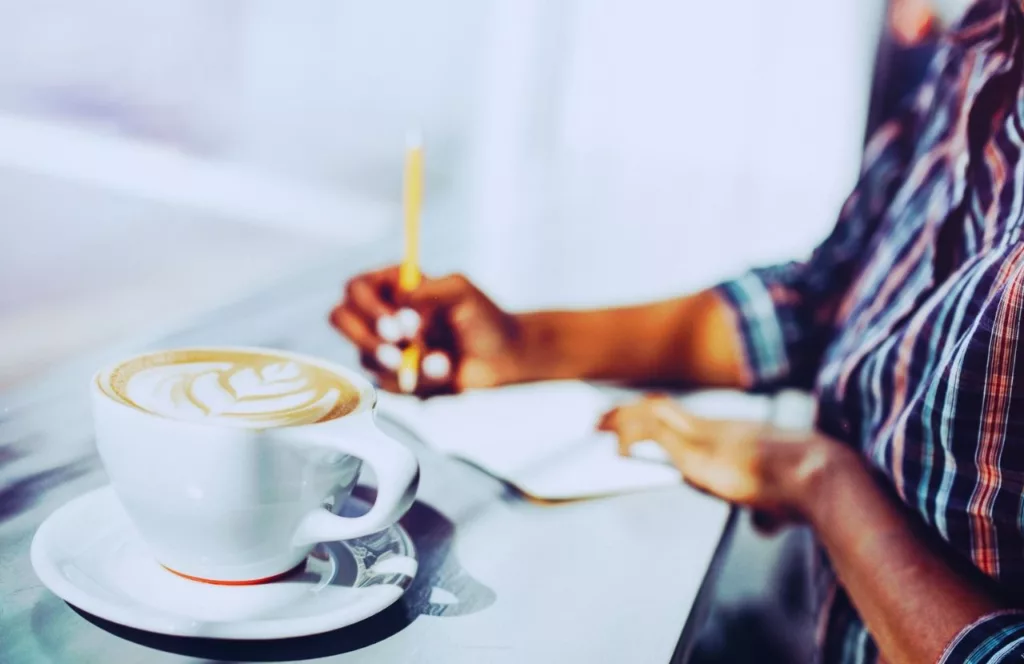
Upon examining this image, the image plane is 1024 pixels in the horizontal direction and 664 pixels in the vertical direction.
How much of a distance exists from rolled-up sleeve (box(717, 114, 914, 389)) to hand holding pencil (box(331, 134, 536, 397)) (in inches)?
7.4

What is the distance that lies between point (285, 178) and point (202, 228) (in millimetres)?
142

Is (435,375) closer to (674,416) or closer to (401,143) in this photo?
(674,416)

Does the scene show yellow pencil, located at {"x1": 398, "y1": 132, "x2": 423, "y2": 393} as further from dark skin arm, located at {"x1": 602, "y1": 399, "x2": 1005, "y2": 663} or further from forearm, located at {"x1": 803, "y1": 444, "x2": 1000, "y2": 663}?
forearm, located at {"x1": 803, "y1": 444, "x2": 1000, "y2": 663}

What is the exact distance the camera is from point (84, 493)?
36 centimetres

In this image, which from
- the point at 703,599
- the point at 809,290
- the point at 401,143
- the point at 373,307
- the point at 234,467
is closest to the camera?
the point at 234,467

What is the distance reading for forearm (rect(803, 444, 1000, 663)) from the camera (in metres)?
0.40

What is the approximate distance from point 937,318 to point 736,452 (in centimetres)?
13

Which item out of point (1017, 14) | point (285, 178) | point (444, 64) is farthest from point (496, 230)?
point (1017, 14)

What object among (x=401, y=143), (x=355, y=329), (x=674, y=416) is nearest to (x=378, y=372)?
(x=355, y=329)

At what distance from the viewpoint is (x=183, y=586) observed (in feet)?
1.04

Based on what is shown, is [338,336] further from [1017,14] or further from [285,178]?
[1017,14]

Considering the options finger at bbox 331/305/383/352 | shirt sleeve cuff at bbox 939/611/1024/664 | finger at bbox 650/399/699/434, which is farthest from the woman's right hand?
shirt sleeve cuff at bbox 939/611/1024/664

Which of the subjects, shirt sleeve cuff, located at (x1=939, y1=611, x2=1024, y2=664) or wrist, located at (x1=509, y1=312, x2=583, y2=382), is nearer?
shirt sleeve cuff, located at (x1=939, y1=611, x2=1024, y2=664)

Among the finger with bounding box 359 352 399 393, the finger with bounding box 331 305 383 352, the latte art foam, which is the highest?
the latte art foam
